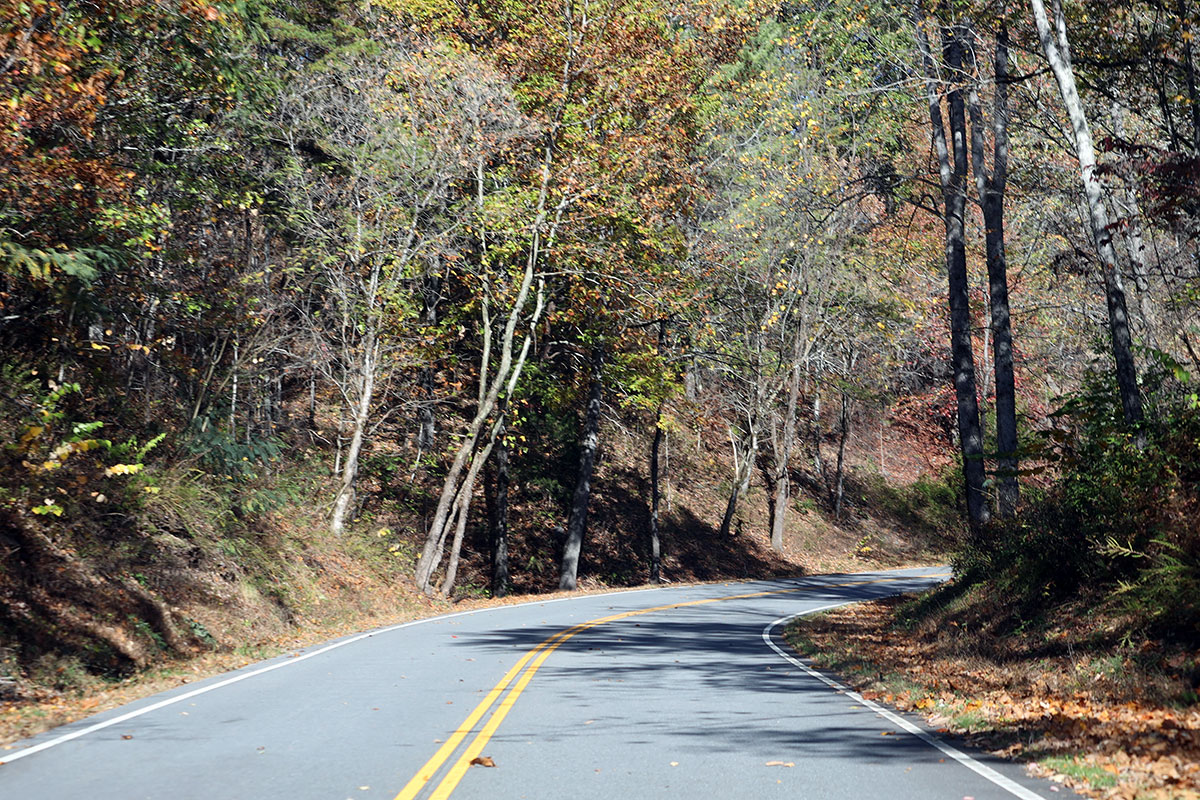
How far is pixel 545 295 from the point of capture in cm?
2833

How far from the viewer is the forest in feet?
45.8

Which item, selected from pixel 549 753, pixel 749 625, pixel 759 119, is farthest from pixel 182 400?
pixel 759 119

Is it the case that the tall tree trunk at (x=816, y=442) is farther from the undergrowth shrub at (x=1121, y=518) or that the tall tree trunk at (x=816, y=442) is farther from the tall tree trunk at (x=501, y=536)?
the undergrowth shrub at (x=1121, y=518)

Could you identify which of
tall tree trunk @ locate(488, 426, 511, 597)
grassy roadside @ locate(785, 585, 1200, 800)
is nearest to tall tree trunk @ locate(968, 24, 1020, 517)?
grassy roadside @ locate(785, 585, 1200, 800)

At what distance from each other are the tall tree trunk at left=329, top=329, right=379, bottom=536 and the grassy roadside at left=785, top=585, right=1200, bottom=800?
1162 centimetres

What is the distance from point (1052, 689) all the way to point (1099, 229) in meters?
6.26

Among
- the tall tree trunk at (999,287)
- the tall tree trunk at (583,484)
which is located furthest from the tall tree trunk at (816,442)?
the tall tree trunk at (999,287)

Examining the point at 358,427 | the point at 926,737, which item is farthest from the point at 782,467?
the point at 926,737

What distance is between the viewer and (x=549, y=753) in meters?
8.09

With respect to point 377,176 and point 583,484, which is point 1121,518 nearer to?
point 377,176

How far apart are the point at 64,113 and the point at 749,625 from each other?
1400 centimetres

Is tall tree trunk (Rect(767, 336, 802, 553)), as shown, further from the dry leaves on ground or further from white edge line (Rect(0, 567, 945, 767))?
the dry leaves on ground

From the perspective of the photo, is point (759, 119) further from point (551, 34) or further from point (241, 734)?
point (241, 734)

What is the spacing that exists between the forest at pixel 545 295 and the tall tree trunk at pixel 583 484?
4.1 inches
